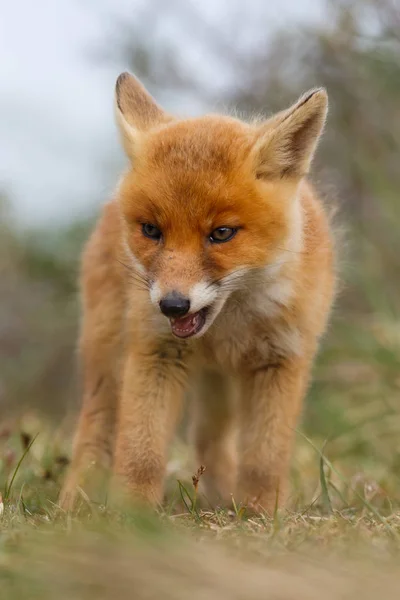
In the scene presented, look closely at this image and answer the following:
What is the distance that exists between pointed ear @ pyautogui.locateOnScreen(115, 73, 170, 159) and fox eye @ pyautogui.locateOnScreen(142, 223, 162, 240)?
614 mm

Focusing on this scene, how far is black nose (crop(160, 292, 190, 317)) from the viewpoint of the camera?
13.1 ft

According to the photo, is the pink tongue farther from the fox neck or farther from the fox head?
the fox neck

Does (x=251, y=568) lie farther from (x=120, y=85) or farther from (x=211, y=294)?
(x=120, y=85)

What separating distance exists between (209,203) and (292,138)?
68cm

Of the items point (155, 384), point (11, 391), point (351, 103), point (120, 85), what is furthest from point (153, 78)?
point (155, 384)

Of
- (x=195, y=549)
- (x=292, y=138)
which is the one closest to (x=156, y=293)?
(x=292, y=138)

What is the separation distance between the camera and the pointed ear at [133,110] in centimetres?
491

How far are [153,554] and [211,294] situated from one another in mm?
1575

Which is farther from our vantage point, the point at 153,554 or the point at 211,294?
the point at 211,294

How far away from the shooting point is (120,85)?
5141 mm

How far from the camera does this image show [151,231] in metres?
4.38

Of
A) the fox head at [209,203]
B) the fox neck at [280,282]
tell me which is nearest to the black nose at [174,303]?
the fox head at [209,203]

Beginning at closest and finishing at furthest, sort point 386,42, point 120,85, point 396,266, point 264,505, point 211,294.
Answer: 1. point 211,294
2. point 264,505
3. point 120,85
4. point 386,42
5. point 396,266

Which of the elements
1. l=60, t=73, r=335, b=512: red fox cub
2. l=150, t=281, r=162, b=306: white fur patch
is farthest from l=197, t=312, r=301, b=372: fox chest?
l=150, t=281, r=162, b=306: white fur patch
